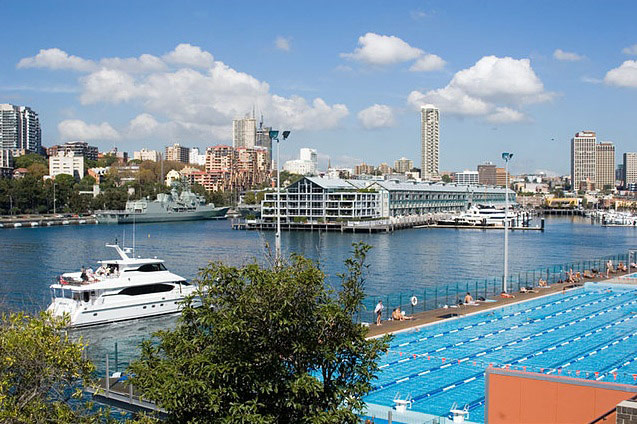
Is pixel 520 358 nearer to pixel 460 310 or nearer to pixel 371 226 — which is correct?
pixel 460 310

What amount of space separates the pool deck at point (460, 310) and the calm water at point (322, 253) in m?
5.09

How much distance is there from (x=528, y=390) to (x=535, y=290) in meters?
21.0

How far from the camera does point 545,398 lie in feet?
41.9

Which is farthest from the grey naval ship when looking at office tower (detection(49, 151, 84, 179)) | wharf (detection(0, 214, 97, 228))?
office tower (detection(49, 151, 84, 179))

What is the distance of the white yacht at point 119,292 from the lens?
28781mm

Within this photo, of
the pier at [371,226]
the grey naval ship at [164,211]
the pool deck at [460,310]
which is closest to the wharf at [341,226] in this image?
the pier at [371,226]

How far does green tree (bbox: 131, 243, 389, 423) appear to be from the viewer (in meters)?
7.38

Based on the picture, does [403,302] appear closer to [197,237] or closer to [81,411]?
[81,411]

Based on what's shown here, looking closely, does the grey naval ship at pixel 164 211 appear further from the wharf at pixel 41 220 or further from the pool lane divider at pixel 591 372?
the pool lane divider at pixel 591 372

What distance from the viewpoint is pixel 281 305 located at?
7.51 metres

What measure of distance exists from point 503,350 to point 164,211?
111766 mm

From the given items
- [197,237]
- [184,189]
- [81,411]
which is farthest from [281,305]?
[184,189]

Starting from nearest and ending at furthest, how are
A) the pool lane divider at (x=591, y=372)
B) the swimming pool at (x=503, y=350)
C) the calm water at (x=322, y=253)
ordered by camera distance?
the pool lane divider at (x=591, y=372) < the swimming pool at (x=503, y=350) < the calm water at (x=322, y=253)

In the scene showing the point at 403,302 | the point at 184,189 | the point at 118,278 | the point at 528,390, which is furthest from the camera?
the point at 184,189
